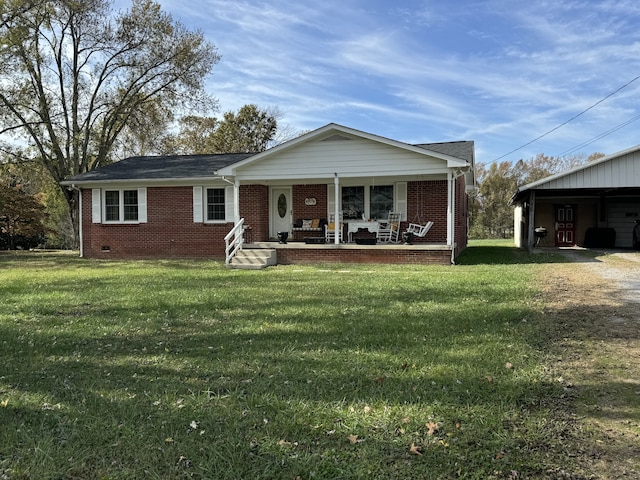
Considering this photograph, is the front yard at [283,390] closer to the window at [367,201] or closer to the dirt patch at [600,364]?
the dirt patch at [600,364]

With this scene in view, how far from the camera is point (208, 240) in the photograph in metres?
16.1

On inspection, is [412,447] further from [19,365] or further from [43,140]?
[43,140]

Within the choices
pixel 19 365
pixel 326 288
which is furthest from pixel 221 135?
pixel 19 365

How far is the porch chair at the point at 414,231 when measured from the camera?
45.3 feet

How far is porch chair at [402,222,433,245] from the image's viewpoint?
45.3 feet

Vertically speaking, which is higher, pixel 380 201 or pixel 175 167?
pixel 175 167

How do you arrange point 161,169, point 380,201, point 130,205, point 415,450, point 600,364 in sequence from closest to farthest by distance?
point 415,450 → point 600,364 → point 380,201 → point 130,205 → point 161,169

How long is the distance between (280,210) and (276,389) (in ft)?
42.6

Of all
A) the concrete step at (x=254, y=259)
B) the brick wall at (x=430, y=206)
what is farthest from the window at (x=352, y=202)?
the concrete step at (x=254, y=259)

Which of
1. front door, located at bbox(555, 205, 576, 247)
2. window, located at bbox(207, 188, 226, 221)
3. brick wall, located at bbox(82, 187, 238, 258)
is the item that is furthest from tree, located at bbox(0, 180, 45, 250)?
front door, located at bbox(555, 205, 576, 247)

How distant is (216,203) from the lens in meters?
16.2

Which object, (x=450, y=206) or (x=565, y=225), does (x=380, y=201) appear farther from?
(x=565, y=225)

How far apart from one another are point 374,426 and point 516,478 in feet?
2.95

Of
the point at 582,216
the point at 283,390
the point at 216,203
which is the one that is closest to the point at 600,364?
the point at 283,390
